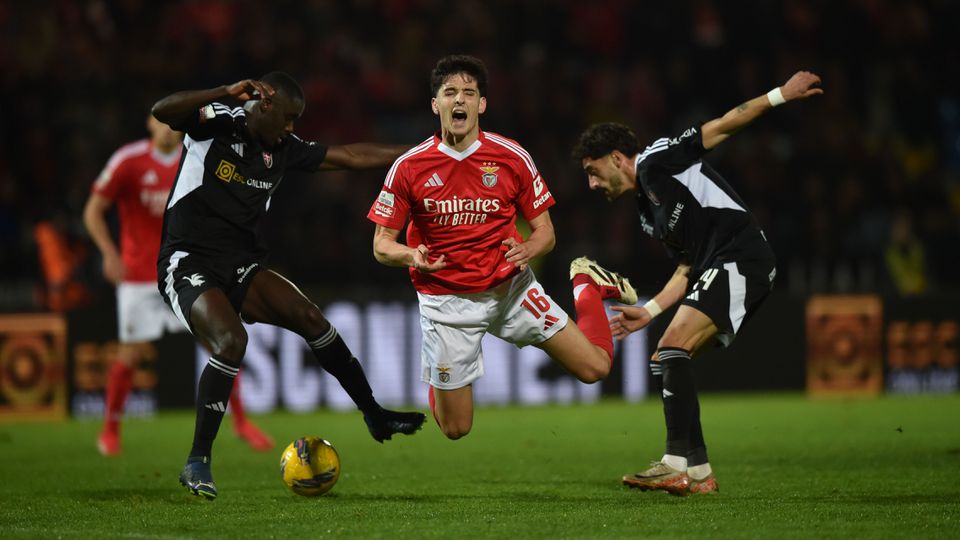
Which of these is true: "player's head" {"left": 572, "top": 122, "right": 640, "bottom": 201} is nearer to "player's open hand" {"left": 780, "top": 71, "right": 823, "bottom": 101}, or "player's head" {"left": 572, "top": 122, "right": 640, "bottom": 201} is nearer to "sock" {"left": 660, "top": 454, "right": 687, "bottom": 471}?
"player's open hand" {"left": 780, "top": 71, "right": 823, "bottom": 101}

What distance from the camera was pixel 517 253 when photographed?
6.38 meters

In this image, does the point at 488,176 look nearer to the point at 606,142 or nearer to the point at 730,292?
the point at 606,142

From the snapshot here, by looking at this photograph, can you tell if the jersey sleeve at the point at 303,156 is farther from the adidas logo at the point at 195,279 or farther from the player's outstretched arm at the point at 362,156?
the adidas logo at the point at 195,279

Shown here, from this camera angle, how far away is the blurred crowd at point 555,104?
14.6 meters

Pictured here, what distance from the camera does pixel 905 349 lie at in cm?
1379

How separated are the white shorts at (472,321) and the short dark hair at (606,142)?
80 centimetres

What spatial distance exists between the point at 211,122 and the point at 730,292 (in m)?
3.06

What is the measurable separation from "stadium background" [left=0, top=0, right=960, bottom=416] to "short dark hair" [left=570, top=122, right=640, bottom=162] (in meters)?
6.27

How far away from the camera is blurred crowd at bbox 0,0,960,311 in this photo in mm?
14625

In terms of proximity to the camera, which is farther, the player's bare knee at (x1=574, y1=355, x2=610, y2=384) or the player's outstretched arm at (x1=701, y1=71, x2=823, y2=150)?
the player's bare knee at (x1=574, y1=355, x2=610, y2=384)

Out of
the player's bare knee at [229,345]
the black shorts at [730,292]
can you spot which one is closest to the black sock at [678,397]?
the black shorts at [730,292]

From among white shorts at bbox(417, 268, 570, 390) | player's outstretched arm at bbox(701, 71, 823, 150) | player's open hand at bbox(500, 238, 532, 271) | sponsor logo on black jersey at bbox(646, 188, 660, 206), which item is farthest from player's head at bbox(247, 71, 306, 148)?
player's outstretched arm at bbox(701, 71, 823, 150)

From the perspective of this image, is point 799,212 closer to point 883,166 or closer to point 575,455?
point 883,166

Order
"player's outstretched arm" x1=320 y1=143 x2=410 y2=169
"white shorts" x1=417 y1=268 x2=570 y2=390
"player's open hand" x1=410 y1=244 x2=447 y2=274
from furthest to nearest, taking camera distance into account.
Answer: "player's outstretched arm" x1=320 y1=143 x2=410 y2=169 → "white shorts" x1=417 y1=268 x2=570 y2=390 → "player's open hand" x1=410 y1=244 x2=447 y2=274
